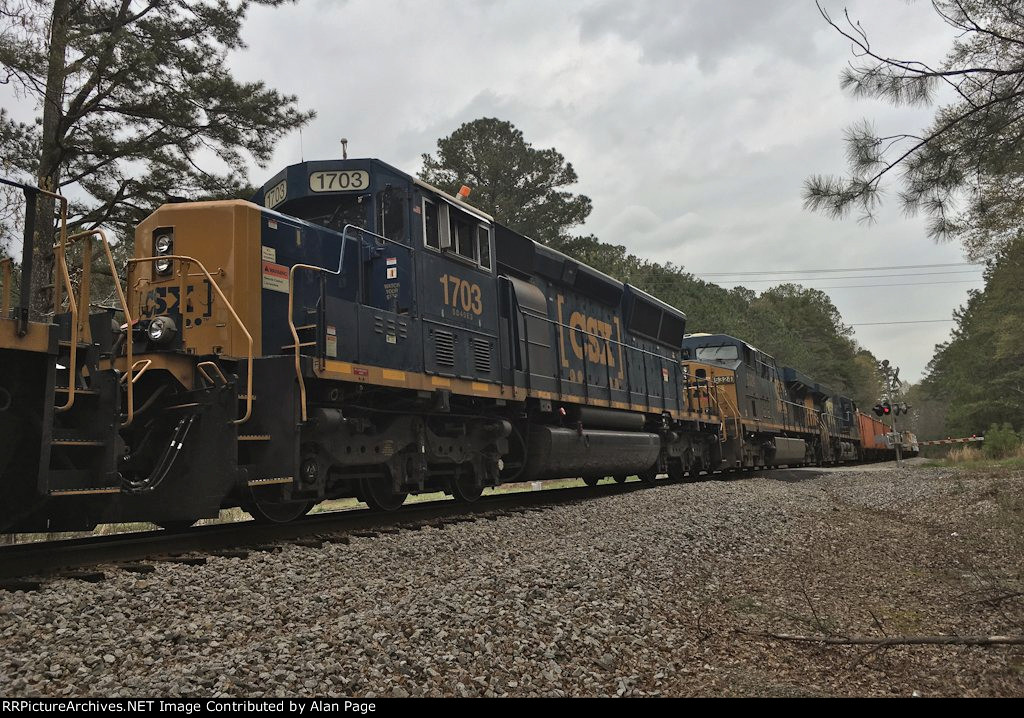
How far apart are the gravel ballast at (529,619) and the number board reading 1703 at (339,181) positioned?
149 inches

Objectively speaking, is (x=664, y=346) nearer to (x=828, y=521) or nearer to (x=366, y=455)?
(x=828, y=521)

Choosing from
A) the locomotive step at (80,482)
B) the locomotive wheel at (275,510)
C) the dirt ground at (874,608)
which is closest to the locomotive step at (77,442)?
the locomotive step at (80,482)

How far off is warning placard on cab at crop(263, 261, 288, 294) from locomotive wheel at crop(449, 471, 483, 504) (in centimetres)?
326

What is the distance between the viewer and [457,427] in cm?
852

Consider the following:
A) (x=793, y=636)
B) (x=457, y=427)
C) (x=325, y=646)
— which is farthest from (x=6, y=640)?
(x=457, y=427)

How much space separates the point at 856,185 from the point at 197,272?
5.73 metres

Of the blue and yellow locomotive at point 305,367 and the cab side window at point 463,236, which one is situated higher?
the cab side window at point 463,236

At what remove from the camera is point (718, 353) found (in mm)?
19766

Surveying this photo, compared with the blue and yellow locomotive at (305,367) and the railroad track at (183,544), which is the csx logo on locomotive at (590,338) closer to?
the blue and yellow locomotive at (305,367)

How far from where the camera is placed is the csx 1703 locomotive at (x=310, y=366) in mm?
4551

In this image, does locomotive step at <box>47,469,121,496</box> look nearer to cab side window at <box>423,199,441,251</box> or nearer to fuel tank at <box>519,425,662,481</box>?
cab side window at <box>423,199,441,251</box>

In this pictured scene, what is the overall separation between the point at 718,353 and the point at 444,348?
43.6 ft

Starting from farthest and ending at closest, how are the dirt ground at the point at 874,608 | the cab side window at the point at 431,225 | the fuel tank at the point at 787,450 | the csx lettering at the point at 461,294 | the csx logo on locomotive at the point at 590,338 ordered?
1. the fuel tank at the point at 787,450
2. the csx logo on locomotive at the point at 590,338
3. the csx lettering at the point at 461,294
4. the cab side window at the point at 431,225
5. the dirt ground at the point at 874,608

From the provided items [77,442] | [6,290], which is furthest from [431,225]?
[77,442]
